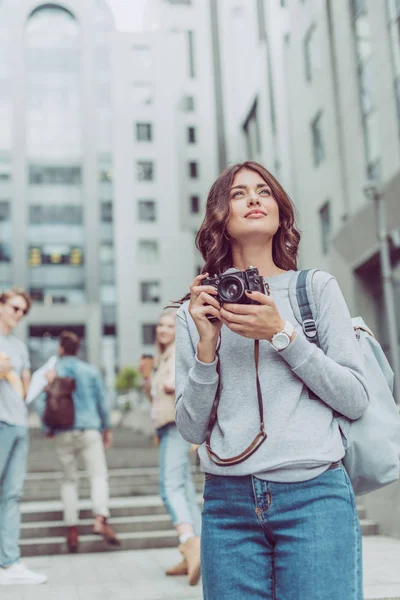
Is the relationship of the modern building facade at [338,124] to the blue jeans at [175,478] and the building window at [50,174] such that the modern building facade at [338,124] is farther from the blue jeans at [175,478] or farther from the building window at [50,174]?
the building window at [50,174]

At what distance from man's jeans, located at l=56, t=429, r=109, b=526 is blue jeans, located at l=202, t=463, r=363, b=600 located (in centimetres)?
549

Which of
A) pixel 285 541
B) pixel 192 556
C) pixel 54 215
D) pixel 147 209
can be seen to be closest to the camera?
pixel 285 541

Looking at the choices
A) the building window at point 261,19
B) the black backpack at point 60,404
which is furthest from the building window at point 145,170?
the black backpack at point 60,404

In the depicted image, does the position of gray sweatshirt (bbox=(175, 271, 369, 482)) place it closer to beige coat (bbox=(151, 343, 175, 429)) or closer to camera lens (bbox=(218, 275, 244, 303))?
camera lens (bbox=(218, 275, 244, 303))

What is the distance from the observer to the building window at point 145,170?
53.2m

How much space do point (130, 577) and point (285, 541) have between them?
14.9 ft

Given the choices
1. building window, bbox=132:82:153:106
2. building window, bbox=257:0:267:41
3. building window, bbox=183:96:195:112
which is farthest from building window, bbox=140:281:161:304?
building window, bbox=257:0:267:41

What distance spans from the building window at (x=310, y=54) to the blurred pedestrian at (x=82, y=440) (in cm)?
1877

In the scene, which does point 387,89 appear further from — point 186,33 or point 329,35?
point 186,33

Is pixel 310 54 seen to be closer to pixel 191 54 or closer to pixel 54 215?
pixel 191 54

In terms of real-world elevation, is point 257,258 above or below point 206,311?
above

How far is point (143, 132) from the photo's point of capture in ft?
174

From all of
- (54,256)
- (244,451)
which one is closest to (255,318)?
(244,451)

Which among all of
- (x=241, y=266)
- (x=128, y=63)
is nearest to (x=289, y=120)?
(x=241, y=266)
